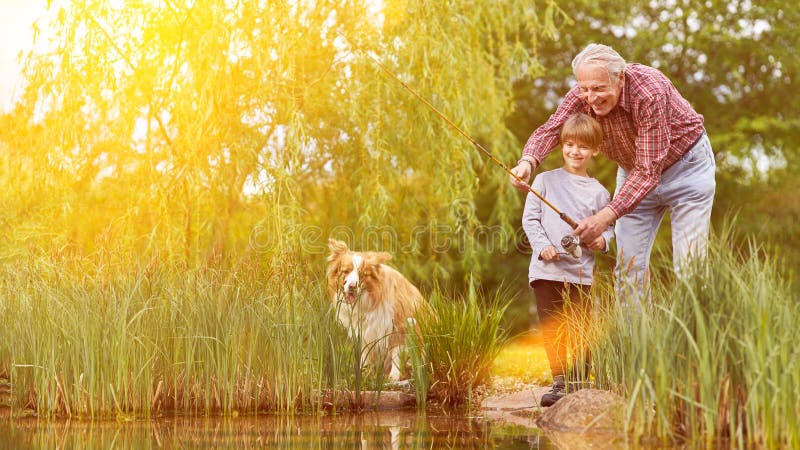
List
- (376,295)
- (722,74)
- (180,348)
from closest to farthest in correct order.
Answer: (180,348) → (376,295) → (722,74)

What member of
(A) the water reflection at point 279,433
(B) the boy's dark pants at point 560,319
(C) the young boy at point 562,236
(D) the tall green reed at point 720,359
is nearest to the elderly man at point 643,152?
(C) the young boy at point 562,236

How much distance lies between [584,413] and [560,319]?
0.85m

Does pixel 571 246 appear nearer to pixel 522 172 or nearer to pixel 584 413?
pixel 522 172

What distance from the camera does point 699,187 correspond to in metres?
5.20

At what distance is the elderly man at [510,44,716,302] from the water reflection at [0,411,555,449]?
1180mm

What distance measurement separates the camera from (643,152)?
5113 mm

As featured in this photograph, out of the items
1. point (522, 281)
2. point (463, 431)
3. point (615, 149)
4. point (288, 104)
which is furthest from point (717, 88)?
point (463, 431)

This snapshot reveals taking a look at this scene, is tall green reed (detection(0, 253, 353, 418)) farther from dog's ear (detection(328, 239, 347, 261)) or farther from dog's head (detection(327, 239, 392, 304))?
dog's ear (detection(328, 239, 347, 261))

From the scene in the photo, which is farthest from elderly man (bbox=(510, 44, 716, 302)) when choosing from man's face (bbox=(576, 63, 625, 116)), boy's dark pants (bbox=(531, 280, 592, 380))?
boy's dark pants (bbox=(531, 280, 592, 380))

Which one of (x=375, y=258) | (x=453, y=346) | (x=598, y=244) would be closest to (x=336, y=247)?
(x=375, y=258)

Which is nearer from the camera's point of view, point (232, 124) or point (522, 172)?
point (522, 172)

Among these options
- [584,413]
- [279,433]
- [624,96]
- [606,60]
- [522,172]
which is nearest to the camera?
[584,413]

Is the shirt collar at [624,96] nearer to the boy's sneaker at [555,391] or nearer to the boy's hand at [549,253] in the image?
the boy's hand at [549,253]

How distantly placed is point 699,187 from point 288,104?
450cm
